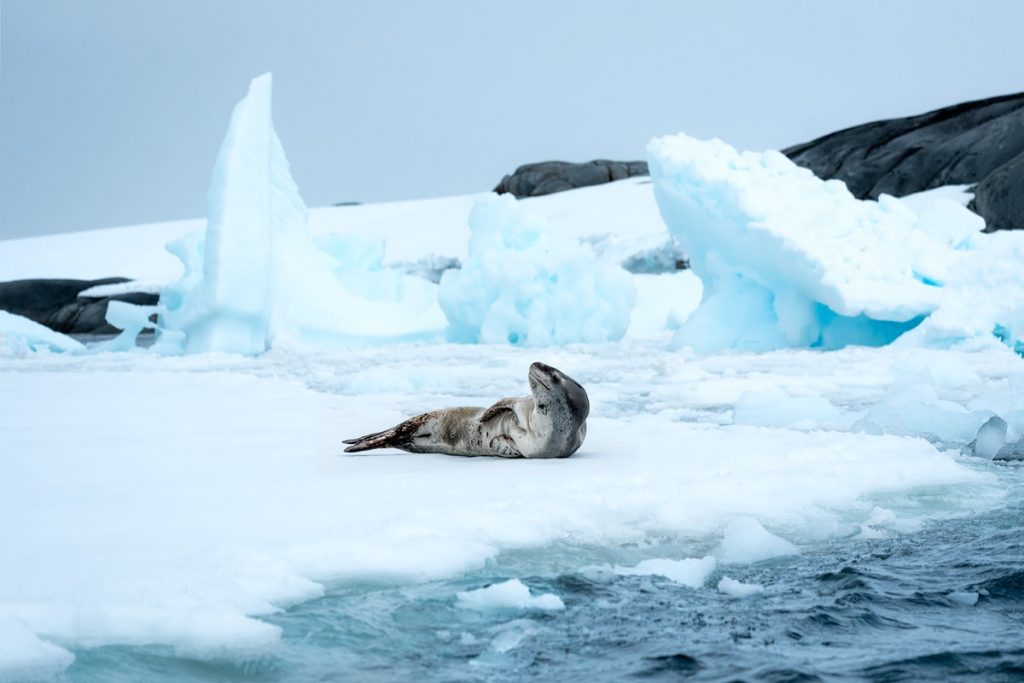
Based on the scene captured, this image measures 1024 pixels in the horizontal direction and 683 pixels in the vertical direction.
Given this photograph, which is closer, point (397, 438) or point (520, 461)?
point (520, 461)

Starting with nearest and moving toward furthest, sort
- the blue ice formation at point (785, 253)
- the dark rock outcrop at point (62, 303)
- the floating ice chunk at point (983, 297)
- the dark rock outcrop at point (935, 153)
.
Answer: the floating ice chunk at point (983, 297)
the blue ice formation at point (785, 253)
the dark rock outcrop at point (935, 153)
the dark rock outcrop at point (62, 303)

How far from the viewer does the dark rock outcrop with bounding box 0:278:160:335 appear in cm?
2523

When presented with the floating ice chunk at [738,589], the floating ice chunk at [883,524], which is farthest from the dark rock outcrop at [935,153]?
the floating ice chunk at [738,589]

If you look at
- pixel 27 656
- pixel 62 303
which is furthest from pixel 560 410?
pixel 62 303

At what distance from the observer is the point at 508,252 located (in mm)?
11992

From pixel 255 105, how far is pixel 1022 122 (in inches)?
654

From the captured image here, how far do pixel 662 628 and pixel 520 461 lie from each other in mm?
1780

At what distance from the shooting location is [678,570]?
2.60 meters

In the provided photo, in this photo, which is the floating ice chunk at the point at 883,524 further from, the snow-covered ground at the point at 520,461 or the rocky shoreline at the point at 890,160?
the rocky shoreline at the point at 890,160

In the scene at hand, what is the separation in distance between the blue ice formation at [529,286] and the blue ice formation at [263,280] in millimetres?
1509

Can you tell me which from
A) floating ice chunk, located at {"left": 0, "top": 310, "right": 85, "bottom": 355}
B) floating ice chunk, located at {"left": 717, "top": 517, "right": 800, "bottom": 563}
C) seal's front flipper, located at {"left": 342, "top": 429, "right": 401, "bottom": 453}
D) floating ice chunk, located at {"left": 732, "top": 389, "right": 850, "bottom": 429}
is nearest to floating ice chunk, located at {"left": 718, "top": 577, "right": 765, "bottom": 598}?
floating ice chunk, located at {"left": 717, "top": 517, "right": 800, "bottom": 563}

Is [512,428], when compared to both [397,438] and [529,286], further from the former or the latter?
[529,286]

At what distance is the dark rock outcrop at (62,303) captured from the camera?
25.2 meters

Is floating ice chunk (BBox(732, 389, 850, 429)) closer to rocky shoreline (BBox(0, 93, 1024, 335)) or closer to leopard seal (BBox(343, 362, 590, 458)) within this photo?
leopard seal (BBox(343, 362, 590, 458))
